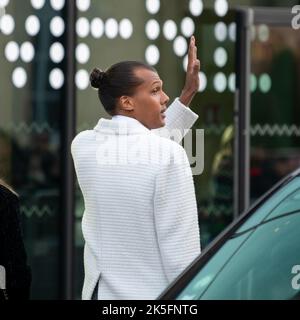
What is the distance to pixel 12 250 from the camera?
13.5ft

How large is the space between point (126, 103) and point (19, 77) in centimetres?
409

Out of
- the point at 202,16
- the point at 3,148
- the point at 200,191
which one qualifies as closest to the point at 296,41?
the point at 202,16

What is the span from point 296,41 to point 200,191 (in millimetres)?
1189

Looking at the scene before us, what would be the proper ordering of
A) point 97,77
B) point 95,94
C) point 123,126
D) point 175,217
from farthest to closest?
point 95,94 < point 97,77 < point 123,126 < point 175,217

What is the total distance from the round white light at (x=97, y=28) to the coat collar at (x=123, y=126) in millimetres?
4235

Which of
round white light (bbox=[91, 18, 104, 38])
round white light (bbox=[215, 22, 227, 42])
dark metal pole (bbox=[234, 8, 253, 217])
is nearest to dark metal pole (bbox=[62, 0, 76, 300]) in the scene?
round white light (bbox=[91, 18, 104, 38])

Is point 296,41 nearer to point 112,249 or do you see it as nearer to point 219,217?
point 219,217

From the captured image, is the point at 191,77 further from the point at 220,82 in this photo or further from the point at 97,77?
the point at 220,82

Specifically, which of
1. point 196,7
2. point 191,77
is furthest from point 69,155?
point 191,77

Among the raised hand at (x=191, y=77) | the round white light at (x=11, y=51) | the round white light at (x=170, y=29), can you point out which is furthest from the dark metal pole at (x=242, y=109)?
the raised hand at (x=191, y=77)

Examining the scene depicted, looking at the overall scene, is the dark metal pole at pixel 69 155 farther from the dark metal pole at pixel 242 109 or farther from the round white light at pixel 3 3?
the dark metal pole at pixel 242 109
